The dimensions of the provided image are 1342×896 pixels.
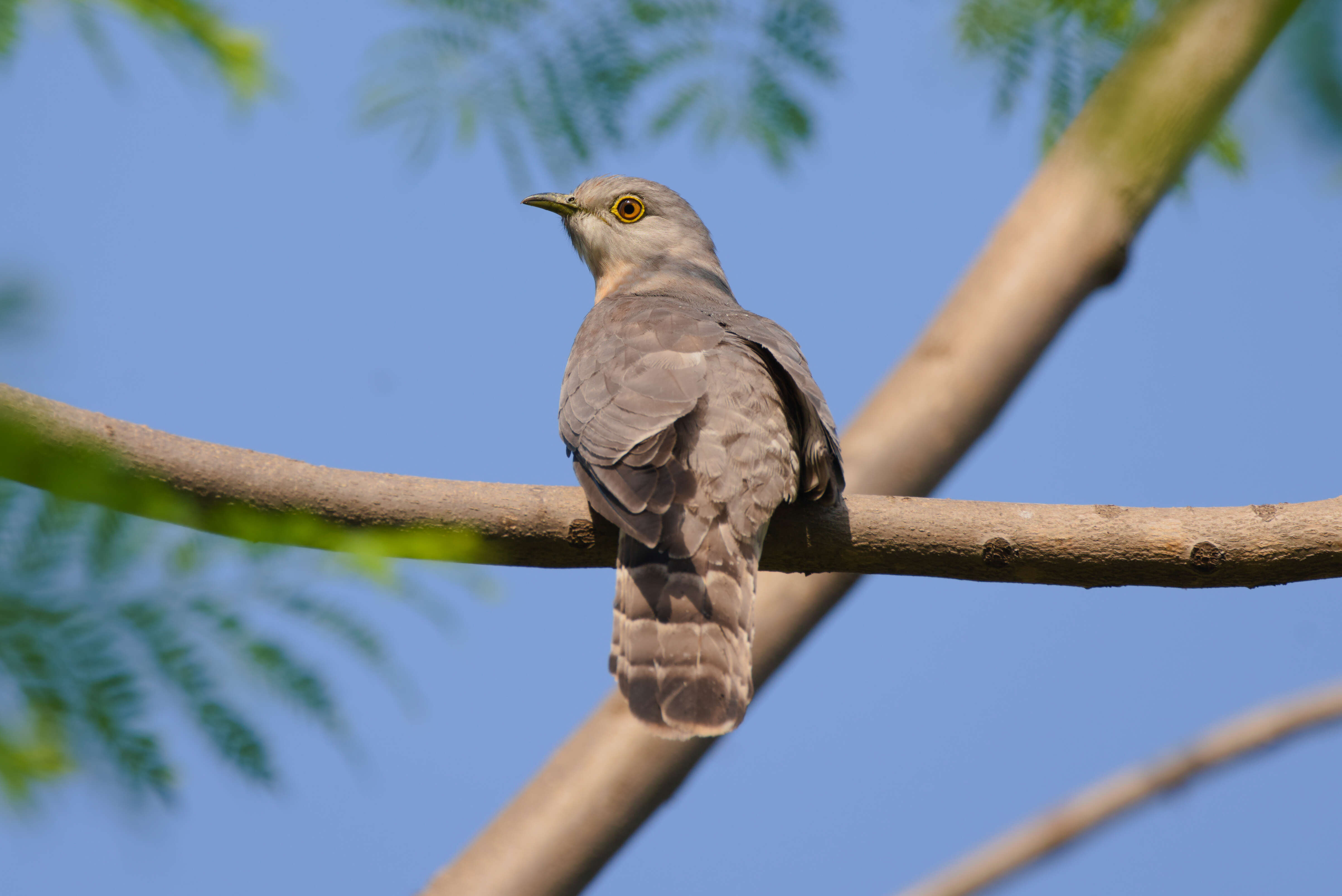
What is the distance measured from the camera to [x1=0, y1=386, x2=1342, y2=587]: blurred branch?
12.0ft

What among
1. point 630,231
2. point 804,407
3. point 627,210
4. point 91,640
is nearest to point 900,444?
point 804,407

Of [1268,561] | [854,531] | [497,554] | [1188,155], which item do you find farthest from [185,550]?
[1268,561]

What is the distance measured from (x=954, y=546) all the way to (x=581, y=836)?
8.09ft

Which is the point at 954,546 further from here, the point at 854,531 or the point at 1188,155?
the point at 1188,155

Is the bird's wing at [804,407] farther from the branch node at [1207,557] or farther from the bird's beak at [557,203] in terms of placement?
the bird's beak at [557,203]

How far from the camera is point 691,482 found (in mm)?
4102

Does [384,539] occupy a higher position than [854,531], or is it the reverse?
[854,531]

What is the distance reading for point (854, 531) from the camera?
393 centimetres

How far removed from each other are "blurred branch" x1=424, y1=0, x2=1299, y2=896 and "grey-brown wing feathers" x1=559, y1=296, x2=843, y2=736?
4.27 ft

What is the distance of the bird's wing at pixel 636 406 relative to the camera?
3.88 meters

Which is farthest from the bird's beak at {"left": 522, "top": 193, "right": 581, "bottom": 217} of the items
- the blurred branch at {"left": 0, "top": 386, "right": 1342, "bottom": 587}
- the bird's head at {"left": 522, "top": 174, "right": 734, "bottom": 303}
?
the blurred branch at {"left": 0, "top": 386, "right": 1342, "bottom": 587}

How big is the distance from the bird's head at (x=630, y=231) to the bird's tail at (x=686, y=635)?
335 cm

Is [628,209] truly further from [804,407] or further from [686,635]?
[686,635]

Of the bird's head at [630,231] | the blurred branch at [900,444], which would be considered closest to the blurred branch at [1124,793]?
the blurred branch at [900,444]
